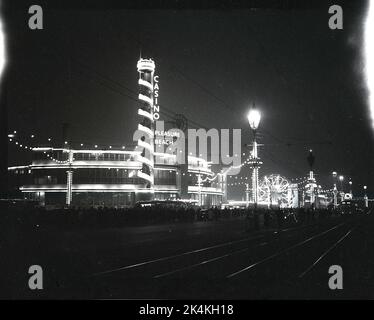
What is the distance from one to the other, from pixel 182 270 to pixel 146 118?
6816 centimetres

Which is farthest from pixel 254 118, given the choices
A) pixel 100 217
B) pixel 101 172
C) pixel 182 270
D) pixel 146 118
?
pixel 101 172

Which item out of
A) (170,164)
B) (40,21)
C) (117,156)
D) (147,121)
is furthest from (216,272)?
(170,164)

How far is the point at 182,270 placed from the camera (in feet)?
52.6

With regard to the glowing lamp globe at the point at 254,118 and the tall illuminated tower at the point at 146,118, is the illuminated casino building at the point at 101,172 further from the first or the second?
the glowing lamp globe at the point at 254,118

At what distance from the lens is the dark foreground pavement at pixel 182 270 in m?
12.2

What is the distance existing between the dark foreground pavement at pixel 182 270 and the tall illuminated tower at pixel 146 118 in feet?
190

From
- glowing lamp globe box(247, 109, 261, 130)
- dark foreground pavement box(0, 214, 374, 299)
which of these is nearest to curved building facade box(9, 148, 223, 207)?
glowing lamp globe box(247, 109, 261, 130)

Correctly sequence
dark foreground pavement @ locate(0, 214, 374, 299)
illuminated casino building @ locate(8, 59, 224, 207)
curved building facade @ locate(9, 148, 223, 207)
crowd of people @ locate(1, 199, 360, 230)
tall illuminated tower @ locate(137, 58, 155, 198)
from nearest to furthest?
dark foreground pavement @ locate(0, 214, 374, 299)
crowd of people @ locate(1, 199, 360, 230)
tall illuminated tower @ locate(137, 58, 155, 198)
illuminated casino building @ locate(8, 59, 224, 207)
curved building facade @ locate(9, 148, 223, 207)

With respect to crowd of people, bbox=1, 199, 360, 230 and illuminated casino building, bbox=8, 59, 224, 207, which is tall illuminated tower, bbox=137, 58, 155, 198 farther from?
crowd of people, bbox=1, 199, 360, 230

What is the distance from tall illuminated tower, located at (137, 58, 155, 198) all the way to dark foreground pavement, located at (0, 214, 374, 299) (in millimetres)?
57914

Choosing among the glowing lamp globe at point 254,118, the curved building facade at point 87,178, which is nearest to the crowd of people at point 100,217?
the glowing lamp globe at point 254,118

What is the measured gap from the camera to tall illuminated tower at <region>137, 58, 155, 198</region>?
83.0m
